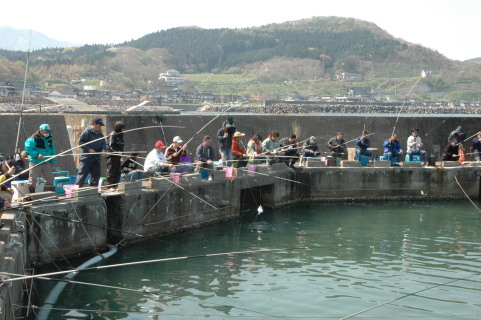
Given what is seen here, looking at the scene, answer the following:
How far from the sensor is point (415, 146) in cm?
2044

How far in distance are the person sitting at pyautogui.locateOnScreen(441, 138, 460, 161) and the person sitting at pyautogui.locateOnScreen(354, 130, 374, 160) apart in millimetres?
2427

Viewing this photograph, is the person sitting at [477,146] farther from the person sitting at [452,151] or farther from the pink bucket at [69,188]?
the pink bucket at [69,188]

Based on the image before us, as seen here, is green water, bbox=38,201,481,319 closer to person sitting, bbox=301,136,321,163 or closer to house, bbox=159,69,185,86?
person sitting, bbox=301,136,321,163

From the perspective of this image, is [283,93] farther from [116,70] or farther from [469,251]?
[469,251]

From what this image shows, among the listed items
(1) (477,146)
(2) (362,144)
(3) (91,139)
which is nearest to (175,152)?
(3) (91,139)

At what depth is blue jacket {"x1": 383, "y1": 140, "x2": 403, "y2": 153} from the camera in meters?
20.0

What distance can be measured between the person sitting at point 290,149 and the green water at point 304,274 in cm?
183

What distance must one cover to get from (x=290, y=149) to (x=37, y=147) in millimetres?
7627

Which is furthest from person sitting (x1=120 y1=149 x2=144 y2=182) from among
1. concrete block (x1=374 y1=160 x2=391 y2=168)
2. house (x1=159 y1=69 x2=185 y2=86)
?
house (x1=159 y1=69 x2=185 y2=86)

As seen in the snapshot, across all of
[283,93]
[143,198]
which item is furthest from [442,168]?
[283,93]

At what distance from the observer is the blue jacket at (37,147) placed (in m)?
12.3

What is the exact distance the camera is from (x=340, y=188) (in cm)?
1964

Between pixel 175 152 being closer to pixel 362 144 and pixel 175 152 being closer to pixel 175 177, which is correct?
pixel 175 177

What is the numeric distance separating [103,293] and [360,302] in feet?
13.4
